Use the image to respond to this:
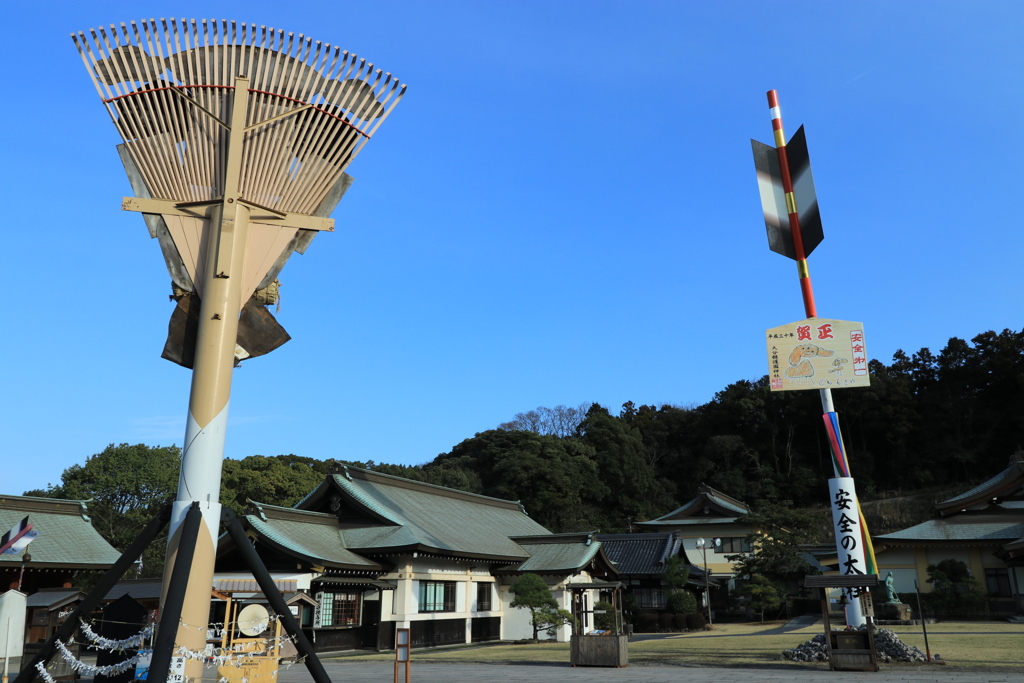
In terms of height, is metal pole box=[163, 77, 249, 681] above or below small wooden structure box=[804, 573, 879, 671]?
above

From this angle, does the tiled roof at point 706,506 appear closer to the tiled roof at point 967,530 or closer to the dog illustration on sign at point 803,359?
the tiled roof at point 967,530

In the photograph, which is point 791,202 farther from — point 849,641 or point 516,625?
point 516,625

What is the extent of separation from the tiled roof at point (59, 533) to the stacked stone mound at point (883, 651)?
19141mm

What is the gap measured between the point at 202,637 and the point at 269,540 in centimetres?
1473

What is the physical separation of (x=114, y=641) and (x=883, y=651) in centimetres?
1408

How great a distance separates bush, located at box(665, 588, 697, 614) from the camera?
30.6 meters

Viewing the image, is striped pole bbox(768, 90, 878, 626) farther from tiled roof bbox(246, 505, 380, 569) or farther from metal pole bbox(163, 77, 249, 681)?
metal pole bbox(163, 77, 249, 681)

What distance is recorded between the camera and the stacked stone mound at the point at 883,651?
1402 cm

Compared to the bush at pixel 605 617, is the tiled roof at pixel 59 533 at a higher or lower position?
higher

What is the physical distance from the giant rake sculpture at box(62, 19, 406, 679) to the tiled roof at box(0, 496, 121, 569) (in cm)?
1923

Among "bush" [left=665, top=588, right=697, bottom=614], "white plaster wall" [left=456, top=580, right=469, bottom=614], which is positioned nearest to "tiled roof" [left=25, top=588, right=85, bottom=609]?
"white plaster wall" [left=456, top=580, right=469, bottom=614]

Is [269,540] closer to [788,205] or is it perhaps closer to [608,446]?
[788,205]

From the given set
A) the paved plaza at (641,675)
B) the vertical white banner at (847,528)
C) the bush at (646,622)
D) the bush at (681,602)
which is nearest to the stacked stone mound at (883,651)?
the paved plaza at (641,675)

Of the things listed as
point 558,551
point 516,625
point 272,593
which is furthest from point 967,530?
point 272,593
